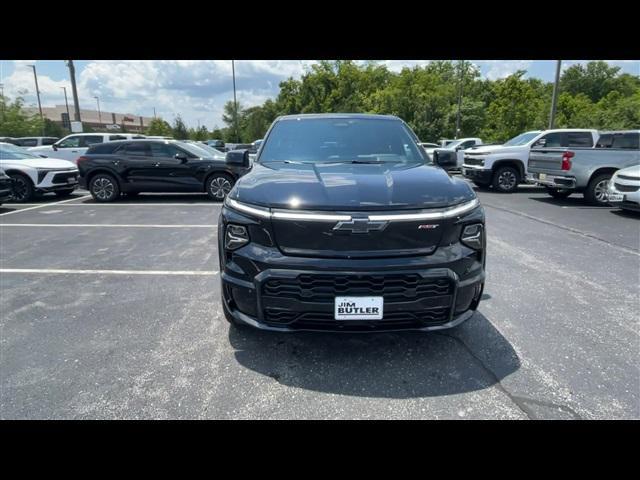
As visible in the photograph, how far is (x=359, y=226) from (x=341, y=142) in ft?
5.44

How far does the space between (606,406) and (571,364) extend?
479 millimetres

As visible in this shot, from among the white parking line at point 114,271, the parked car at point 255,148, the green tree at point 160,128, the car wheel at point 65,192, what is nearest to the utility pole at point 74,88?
the car wheel at point 65,192

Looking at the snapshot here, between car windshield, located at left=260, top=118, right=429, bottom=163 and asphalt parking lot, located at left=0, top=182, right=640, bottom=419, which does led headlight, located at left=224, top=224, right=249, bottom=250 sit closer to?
asphalt parking lot, located at left=0, top=182, right=640, bottom=419

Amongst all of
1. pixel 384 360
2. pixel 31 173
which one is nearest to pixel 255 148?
pixel 31 173

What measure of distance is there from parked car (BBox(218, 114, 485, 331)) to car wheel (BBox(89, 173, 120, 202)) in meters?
9.29

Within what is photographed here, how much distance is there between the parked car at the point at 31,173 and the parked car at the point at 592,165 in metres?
13.0

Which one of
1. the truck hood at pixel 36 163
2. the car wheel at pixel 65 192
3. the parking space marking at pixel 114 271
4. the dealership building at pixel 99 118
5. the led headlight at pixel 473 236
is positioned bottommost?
the parking space marking at pixel 114 271

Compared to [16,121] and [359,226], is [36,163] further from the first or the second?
[16,121]

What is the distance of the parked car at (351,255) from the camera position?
233 cm

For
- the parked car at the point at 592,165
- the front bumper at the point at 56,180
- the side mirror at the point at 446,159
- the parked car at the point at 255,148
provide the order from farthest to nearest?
the front bumper at the point at 56,180
the parked car at the point at 592,165
the parked car at the point at 255,148
the side mirror at the point at 446,159

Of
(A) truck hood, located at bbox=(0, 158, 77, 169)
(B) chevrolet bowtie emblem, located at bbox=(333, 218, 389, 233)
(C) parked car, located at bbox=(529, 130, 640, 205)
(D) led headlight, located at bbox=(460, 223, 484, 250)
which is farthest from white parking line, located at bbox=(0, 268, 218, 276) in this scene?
(C) parked car, located at bbox=(529, 130, 640, 205)

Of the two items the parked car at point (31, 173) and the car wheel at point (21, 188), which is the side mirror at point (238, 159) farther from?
the car wheel at point (21, 188)
